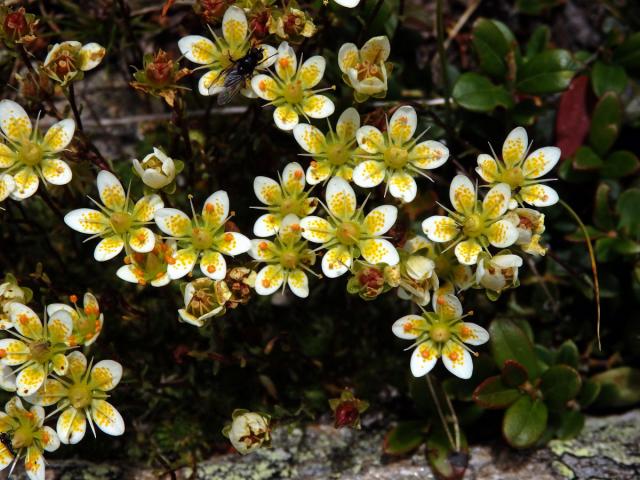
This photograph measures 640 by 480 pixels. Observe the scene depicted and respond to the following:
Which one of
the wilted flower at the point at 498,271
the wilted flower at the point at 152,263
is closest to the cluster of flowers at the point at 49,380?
the wilted flower at the point at 152,263

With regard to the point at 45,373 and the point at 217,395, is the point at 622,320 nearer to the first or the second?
the point at 217,395

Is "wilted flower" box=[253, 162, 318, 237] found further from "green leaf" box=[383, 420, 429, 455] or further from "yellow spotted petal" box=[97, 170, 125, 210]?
"green leaf" box=[383, 420, 429, 455]

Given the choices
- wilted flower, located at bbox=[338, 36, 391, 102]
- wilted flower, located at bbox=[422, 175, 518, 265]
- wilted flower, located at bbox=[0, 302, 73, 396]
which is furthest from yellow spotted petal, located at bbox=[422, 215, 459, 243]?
wilted flower, located at bbox=[0, 302, 73, 396]

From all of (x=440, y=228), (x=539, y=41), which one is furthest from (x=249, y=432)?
(x=539, y=41)

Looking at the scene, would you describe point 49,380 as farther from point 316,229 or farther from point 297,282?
point 316,229

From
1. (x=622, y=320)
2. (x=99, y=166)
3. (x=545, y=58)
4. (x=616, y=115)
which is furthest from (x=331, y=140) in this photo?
(x=622, y=320)

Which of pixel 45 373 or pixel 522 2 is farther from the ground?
pixel 522 2
